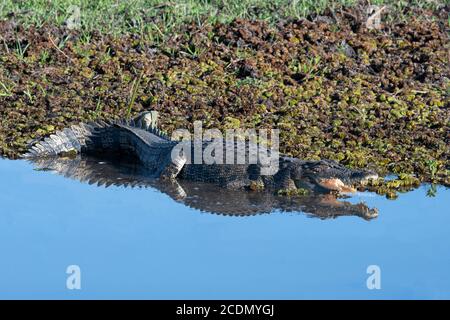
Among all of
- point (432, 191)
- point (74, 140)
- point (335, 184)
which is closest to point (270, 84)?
point (74, 140)

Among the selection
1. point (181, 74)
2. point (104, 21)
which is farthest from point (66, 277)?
point (104, 21)

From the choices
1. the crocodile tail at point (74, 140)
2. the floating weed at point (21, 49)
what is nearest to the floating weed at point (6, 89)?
the floating weed at point (21, 49)

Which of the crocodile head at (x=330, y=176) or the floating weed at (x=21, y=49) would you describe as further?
the floating weed at (x=21, y=49)

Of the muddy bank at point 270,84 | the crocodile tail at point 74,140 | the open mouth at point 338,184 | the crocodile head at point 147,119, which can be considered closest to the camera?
the open mouth at point 338,184

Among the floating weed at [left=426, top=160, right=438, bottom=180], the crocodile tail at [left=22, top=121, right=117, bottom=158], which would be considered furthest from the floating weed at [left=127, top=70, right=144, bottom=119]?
the floating weed at [left=426, top=160, right=438, bottom=180]

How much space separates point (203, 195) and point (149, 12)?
4264 mm

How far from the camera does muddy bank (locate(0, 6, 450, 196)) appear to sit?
8.57m

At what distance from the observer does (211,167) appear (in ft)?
25.8

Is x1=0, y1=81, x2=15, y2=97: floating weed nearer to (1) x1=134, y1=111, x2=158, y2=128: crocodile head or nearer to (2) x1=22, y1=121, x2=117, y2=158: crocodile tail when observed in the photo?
(2) x1=22, y1=121, x2=117, y2=158: crocodile tail

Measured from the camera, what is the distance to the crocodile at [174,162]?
24.7 ft

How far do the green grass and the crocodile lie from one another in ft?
7.59

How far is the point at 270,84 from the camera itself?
976cm

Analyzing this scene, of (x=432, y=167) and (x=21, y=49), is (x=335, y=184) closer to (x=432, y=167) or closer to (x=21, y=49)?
(x=432, y=167)

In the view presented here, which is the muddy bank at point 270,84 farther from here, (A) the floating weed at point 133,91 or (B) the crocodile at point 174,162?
(B) the crocodile at point 174,162
